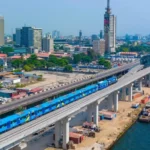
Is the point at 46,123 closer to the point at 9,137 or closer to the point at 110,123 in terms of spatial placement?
the point at 9,137

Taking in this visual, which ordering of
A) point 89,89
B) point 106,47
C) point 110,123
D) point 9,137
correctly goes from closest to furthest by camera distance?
point 9,137 < point 110,123 < point 89,89 < point 106,47

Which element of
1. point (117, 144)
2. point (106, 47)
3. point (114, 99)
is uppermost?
point (106, 47)

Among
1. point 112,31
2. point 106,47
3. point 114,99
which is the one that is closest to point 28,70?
point 114,99

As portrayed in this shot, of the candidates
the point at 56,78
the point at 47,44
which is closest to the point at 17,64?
the point at 56,78

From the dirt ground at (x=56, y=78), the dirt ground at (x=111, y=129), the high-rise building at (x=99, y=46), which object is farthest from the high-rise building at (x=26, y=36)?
the dirt ground at (x=111, y=129)

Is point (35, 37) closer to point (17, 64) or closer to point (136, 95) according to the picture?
point (17, 64)

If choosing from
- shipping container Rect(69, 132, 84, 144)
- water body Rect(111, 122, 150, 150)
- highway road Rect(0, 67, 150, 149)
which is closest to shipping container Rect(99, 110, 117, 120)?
water body Rect(111, 122, 150, 150)

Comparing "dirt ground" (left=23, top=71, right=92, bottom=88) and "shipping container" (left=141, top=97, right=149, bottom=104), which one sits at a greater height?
"dirt ground" (left=23, top=71, right=92, bottom=88)

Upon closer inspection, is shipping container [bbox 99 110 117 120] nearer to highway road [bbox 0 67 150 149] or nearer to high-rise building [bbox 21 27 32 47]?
highway road [bbox 0 67 150 149]
